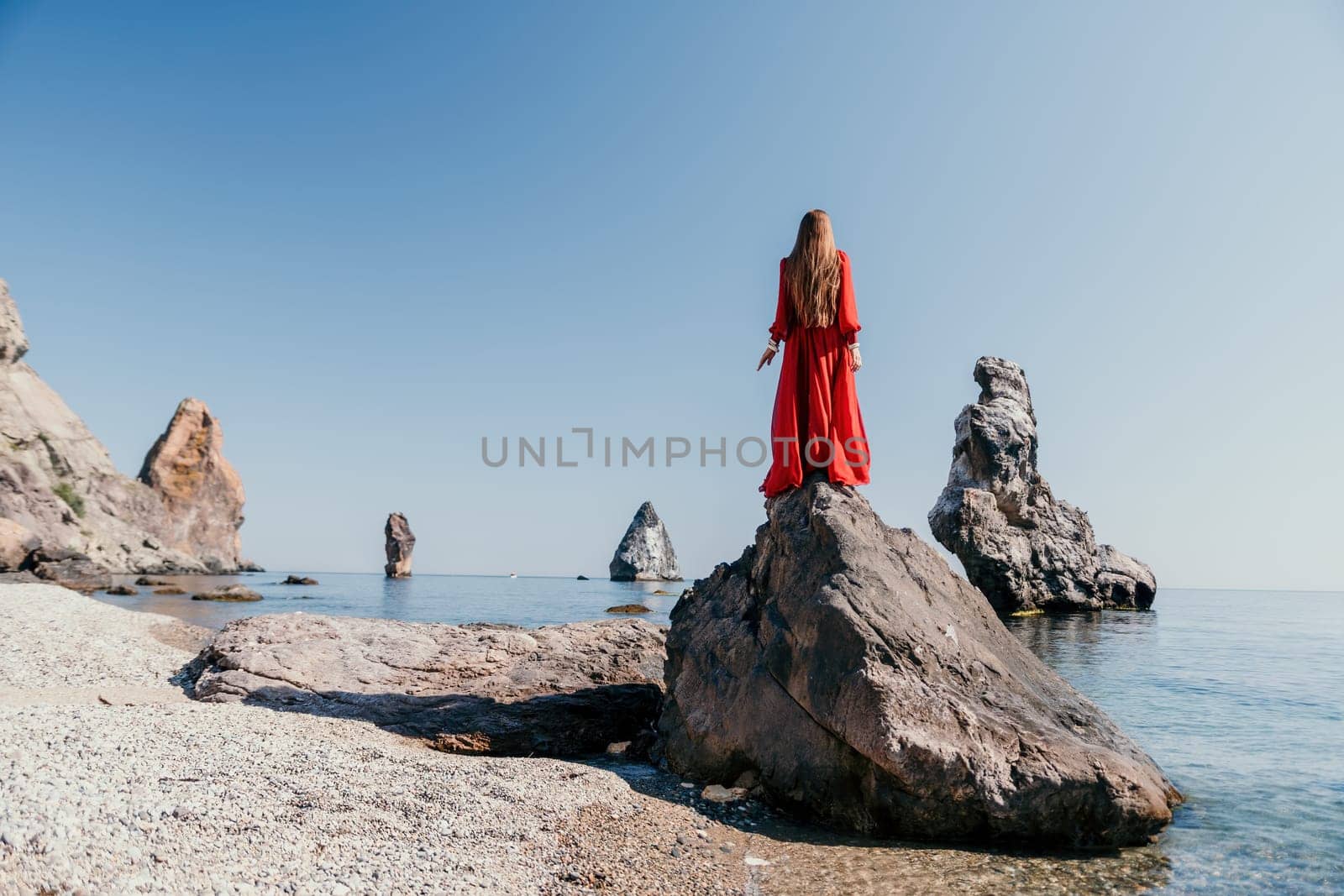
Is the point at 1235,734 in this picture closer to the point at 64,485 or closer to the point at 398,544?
the point at 64,485

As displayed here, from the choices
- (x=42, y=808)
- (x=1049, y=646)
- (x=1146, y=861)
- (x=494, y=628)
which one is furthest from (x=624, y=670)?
(x=1049, y=646)

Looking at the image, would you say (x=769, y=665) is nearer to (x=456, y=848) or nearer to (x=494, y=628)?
(x=456, y=848)

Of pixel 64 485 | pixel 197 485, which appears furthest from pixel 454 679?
pixel 197 485

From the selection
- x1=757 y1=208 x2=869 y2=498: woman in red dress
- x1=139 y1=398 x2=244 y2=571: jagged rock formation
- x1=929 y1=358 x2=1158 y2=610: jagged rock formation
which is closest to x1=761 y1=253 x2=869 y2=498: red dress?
x1=757 y1=208 x2=869 y2=498: woman in red dress

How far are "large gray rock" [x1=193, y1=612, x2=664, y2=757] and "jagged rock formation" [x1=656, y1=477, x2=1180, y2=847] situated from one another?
59.5 inches

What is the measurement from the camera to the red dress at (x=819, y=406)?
300 inches

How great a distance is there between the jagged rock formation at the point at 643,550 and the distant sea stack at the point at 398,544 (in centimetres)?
2843

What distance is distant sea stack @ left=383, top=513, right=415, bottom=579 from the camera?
89.0m

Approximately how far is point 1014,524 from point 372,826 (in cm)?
3838

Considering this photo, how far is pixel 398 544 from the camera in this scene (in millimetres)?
89312

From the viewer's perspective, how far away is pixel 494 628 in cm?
1088

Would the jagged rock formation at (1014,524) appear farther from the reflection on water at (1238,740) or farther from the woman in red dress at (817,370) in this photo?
the woman in red dress at (817,370)

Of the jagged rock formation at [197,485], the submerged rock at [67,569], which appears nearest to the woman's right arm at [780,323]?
the submerged rock at [67,569]

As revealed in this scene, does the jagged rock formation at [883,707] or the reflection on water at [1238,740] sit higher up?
the jagged rock formation at [883,707]
